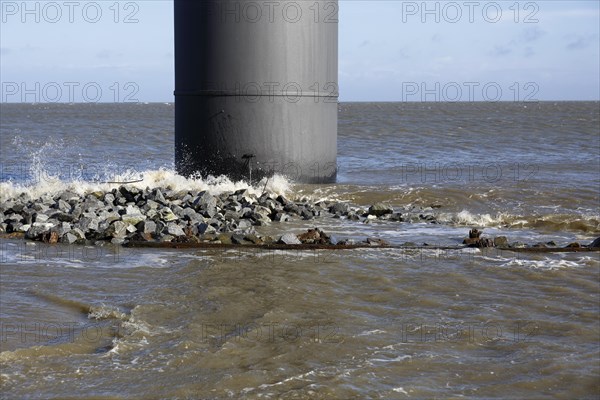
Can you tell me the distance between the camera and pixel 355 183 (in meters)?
16.7

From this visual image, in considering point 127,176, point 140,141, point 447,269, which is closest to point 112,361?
point 447,269

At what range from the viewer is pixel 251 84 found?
13.6m

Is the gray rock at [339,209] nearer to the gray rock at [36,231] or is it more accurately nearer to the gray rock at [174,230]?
the gray rock at [174,230]

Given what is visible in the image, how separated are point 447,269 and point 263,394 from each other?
12.5ft

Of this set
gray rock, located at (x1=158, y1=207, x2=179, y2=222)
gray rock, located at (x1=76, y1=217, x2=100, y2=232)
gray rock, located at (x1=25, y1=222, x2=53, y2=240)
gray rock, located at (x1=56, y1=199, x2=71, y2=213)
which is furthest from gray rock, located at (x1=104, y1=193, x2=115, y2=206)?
gray rock, located at (x1=25, y1=222, x2=53, y2=240)

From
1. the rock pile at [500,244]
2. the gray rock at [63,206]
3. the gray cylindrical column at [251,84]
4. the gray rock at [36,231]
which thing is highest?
the gray cylindrical column at [251,84]

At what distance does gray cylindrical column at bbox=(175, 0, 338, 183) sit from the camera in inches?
532

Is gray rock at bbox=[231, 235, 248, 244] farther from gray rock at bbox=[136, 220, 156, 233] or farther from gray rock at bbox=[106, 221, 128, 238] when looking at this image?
gray rock at bbox=[106, 221, 128, 238]

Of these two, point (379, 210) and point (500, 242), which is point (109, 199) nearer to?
point (379, 210)

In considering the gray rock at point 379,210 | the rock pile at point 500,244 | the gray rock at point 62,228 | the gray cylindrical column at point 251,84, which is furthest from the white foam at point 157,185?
the rock pile at point 500,244

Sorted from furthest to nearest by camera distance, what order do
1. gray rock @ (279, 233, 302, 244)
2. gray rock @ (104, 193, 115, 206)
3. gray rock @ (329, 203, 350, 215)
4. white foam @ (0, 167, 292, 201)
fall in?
white foam @ (0, 167, 292, 201) < gray rock @ (329, 203, 350, 215) < gray rock @ (104, 193, 115, 206) < gray rock @ (279, 233, 302, 244)

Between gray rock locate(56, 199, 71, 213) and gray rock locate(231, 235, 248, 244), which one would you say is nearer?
gray rock locate(231, 235, 248, 244)

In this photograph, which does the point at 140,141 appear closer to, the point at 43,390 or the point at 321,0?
the point at 321,0

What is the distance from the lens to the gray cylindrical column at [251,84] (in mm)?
13508
